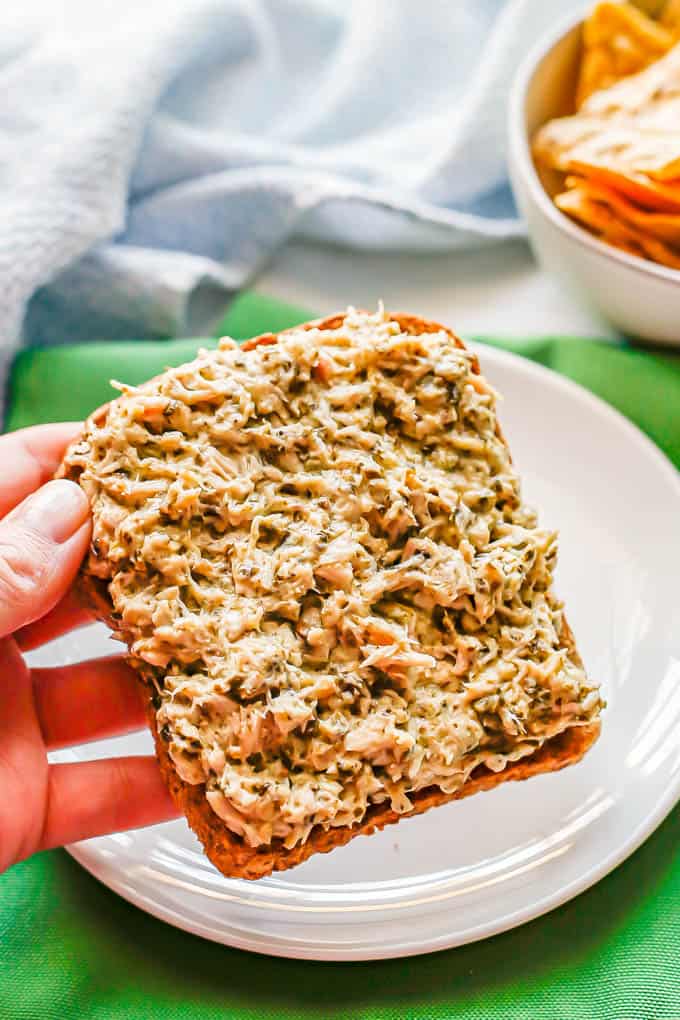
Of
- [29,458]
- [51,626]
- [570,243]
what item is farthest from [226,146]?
[51,626]

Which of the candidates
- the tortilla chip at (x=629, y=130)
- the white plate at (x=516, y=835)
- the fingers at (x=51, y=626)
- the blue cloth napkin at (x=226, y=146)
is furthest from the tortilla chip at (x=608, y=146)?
the fingers at (x=51, y=626)

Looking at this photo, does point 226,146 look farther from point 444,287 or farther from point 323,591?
point 323,591

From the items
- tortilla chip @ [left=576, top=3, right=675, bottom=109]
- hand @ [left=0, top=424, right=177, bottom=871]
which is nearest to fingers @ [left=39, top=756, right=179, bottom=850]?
hand @ [left=0, top=424, right=177, bottom=871]

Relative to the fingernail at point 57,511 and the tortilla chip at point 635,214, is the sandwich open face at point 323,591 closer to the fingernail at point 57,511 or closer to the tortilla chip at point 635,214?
the fingernail at point 57,511

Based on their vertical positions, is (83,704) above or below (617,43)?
below

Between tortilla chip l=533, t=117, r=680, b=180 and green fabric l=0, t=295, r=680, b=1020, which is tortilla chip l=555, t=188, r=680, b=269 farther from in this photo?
green fabric l=0, t=295, r=680, b=1020

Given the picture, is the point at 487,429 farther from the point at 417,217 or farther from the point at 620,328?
the point at 417,217
